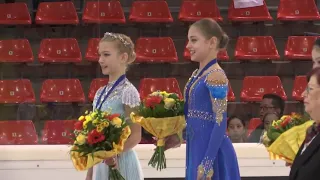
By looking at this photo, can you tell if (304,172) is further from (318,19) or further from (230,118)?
(318,19)

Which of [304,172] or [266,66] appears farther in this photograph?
[266,66]

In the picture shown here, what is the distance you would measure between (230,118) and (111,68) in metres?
2.39

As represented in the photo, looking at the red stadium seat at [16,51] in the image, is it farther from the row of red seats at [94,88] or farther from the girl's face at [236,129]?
the girl's face at [236,129]

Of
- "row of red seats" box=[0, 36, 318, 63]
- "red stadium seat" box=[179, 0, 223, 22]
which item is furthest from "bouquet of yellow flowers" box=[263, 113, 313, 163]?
"red stadium seat" box=[179, 0, 223, 22]

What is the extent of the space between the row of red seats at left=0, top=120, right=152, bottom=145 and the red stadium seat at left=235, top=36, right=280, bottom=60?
106 inches

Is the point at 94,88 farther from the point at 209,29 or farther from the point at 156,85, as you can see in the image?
the point at 209,29

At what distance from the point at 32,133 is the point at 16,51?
213 cm

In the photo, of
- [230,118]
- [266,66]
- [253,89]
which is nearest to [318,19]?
[266,66]

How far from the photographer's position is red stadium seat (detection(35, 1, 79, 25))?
311 inches

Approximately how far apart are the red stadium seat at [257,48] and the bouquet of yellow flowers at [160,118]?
417 centimetres

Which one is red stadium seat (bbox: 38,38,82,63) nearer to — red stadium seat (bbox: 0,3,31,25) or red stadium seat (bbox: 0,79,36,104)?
red stadium seat (bbox: 0,3,31,25)

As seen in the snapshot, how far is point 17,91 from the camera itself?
22.5 ft

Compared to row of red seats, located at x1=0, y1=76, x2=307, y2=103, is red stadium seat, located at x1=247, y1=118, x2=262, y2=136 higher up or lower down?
lower down

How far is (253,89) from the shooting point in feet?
24.1
